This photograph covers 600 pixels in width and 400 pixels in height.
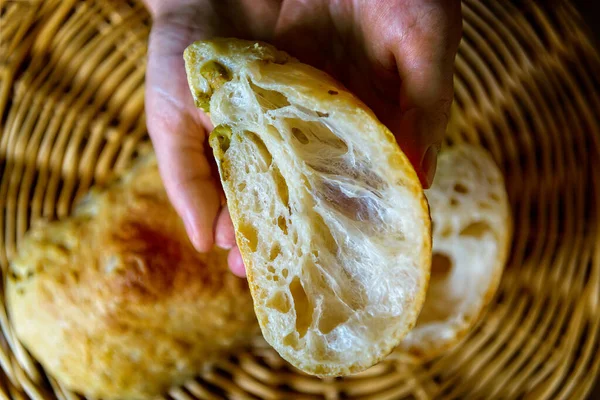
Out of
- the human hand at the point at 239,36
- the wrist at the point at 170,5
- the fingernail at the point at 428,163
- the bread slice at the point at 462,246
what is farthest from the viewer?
the bread slice at the point at 462,246

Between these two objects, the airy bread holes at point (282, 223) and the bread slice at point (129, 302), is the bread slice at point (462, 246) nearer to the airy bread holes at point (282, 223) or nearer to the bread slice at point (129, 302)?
the bread slice at point (129, 302)

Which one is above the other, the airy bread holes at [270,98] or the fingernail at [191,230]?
the airy bread holes at [270,98]

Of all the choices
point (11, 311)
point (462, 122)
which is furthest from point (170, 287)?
point (462, 122)

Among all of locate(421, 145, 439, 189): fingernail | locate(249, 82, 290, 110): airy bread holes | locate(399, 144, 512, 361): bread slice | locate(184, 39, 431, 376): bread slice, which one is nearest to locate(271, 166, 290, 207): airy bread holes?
locate(184, 39, 431, 376): bread slice

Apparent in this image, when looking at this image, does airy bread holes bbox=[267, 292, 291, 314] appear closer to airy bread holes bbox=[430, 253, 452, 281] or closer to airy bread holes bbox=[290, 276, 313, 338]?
airy bread holes bbox=[290, 276, 313, 338]

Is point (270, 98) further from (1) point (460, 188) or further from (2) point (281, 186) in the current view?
(1) point (460, 188)

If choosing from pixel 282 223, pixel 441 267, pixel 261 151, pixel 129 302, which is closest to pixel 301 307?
pixel 282 223

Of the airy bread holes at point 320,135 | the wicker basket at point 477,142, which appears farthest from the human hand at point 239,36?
the wicker basket at point 477,142
